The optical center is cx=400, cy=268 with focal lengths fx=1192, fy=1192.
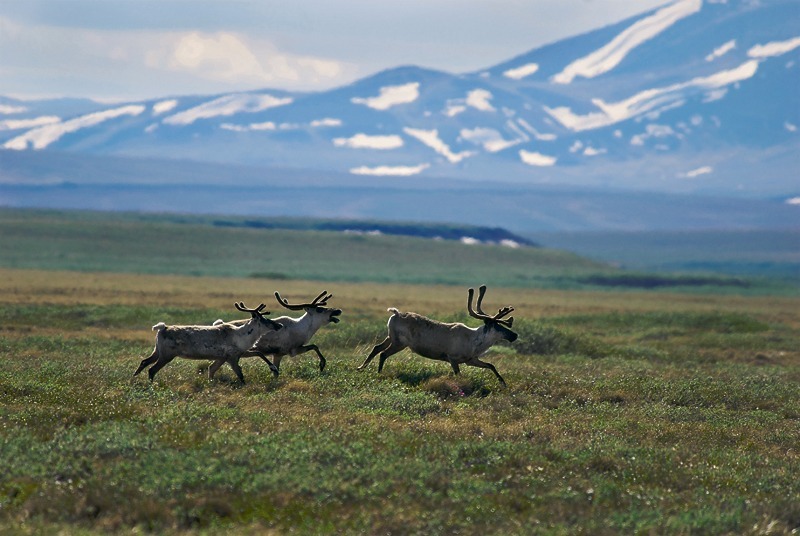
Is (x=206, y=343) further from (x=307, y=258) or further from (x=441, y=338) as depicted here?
(x=307, y=258)

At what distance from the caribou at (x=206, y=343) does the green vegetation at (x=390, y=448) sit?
0.43m

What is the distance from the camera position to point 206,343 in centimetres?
1998

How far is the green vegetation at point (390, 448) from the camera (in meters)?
13.1

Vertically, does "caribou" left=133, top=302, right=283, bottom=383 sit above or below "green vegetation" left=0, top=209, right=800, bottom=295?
above

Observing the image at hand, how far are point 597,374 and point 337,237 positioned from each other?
11320cm

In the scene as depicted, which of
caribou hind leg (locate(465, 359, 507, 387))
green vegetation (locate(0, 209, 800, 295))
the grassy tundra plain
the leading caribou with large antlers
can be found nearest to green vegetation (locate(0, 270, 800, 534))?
the grassy tundra plain

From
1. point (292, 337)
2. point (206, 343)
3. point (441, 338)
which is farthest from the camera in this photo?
point (292, 337)

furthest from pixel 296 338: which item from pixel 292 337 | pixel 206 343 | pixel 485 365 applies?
pixel 485 365

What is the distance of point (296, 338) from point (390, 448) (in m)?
6.60

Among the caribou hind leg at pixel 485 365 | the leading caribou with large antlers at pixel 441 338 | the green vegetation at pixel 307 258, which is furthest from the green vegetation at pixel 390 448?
the green vegetation at pixel 307 258

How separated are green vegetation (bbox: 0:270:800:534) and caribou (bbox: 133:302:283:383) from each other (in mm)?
431

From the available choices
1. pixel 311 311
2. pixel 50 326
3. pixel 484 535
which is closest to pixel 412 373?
pixel 311 311

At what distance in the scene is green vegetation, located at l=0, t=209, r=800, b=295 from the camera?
103 m

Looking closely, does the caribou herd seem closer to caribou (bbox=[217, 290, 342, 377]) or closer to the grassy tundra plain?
caribou (bbox=[217, 290, 342, 377])
